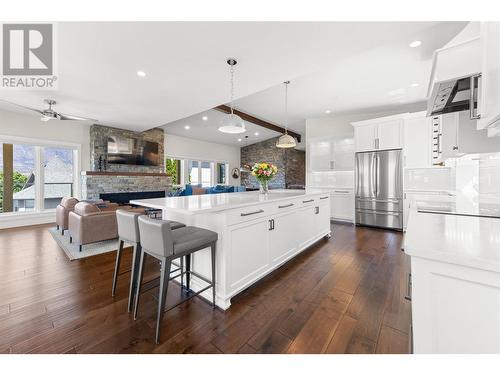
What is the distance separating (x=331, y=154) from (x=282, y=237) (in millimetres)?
4007

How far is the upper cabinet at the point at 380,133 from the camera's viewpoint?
14.2 feet

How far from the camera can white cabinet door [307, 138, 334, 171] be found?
5.69 metres

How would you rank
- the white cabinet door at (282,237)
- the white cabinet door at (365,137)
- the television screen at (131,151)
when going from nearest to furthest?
1. the white cabinet door at (282,237)
2. the white cabinet door at (365,137)
3. the television screen at (131,151)

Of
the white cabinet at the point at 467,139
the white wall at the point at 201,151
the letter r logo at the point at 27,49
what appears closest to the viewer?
the white cabinet at the point at 467,139

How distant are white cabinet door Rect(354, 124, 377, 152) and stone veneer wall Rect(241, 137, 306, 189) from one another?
4886 millimetres

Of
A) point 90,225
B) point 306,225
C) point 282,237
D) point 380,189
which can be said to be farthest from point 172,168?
point 380,189

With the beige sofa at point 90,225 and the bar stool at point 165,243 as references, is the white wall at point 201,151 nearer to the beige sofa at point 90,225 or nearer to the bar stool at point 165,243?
the beige sofa at point 90,225

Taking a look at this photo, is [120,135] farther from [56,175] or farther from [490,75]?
[490,75]

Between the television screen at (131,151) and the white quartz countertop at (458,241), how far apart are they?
6909 millimetres

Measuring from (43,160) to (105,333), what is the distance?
5780 mm

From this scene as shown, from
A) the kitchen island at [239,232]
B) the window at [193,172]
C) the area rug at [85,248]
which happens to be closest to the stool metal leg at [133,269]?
the kitchen island at [239,232]

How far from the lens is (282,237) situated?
242cm
